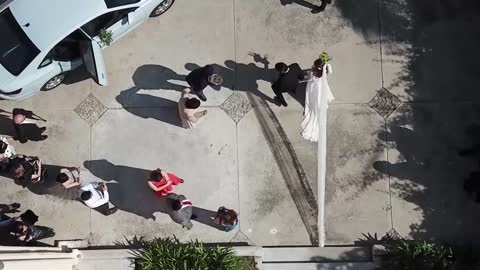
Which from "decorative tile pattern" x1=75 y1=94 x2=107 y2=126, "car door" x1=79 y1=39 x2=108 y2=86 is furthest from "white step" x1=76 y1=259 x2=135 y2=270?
"car door" x1=79 y1=39 x2=108 y2=86

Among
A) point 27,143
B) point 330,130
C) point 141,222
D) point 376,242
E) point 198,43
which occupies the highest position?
point 198,43

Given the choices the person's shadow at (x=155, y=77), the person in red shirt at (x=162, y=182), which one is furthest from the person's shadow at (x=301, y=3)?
the person in red shirt at (x=162, y=182)

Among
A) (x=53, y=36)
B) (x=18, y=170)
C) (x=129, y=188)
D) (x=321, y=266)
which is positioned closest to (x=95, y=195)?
(x=129, y=188)

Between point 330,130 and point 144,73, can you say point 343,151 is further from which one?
point 144,73

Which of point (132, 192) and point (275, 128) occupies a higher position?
point (275, 128)

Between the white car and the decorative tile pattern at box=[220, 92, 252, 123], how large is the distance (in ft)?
7.55

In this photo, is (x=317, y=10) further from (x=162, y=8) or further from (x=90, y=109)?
(x=90, y=109)

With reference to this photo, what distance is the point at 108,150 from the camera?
1138 cm

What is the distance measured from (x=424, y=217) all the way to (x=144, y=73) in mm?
5991

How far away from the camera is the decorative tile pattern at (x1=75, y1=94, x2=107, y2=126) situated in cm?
1149

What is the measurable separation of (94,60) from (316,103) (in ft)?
Result: 13.4

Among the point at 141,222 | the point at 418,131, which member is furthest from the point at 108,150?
the point at 418,131

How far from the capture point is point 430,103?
37.1ft

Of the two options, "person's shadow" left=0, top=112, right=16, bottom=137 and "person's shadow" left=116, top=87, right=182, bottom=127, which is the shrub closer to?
"person's shadow" left=116, top=87, right=182, bottom=127
